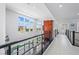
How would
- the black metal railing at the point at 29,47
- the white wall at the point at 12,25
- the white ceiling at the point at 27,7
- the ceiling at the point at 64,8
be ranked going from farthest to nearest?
the white wall at the point at 12,25, the ceiling at the point at 64,8, the white ceiling at the point at 27,7, the black metal railing at the point at 29,47

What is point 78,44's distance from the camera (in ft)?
24.2

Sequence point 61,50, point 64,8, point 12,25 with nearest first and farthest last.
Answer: point 61,50, point 12,25, point 64,8

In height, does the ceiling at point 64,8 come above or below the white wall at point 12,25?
above

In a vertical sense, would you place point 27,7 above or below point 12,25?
above

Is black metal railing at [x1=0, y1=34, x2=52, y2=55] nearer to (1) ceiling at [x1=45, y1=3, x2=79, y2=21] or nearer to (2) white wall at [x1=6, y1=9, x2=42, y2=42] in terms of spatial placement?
(2) white wall at [x1=6, y1=9, x2=42, y2=42]

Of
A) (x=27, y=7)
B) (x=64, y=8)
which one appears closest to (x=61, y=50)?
(x=64, y=8)

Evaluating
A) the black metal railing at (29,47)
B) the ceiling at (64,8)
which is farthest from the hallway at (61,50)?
the ceiling at (64,8)

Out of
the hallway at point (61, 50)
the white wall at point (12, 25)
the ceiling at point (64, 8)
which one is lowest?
the hallway at point (61, 50)

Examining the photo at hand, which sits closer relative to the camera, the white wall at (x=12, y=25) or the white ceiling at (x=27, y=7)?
the white ceiling at (x=27, y=7)

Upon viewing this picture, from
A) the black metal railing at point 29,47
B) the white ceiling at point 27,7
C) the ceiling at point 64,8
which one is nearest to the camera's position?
the black metal railing at point 29,47

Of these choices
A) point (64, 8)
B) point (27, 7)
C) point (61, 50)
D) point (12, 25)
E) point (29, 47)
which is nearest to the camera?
point (29, 47)

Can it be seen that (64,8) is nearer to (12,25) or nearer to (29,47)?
(12,25)

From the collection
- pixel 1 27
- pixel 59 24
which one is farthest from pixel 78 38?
pixel 59 24

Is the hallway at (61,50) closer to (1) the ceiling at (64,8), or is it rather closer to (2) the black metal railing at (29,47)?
(2) the black metal railing at (29,47)
